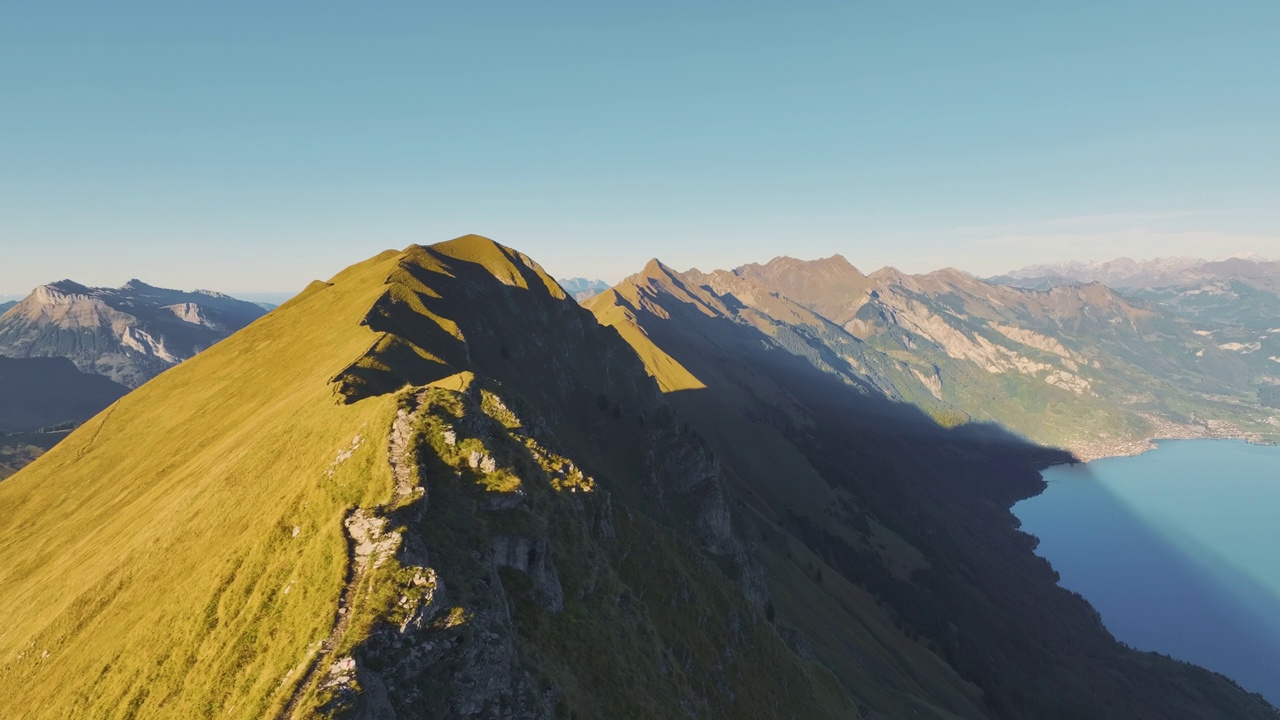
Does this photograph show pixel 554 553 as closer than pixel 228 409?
Yes

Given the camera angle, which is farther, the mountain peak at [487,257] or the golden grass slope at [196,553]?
the mountain peak at [487,257]

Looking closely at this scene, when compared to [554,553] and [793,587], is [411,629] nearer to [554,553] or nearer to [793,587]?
[554,553]

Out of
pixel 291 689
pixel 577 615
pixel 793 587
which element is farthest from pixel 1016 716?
pixel 291 689

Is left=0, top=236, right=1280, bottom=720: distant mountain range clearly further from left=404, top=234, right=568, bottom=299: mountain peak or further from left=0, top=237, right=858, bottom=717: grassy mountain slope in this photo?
left=404, top=234, right=568, bottom=299: mountain peak

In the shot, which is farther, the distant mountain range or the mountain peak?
the mountain peak

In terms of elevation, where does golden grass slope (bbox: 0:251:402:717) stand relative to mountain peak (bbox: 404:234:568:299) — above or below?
below

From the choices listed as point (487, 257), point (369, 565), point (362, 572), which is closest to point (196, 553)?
point (362, 572)

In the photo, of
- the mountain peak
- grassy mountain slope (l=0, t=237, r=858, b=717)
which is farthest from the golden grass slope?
the mountain peak

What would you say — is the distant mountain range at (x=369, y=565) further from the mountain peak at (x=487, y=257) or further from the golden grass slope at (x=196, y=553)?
the mountain peak at (x=487, y=257)

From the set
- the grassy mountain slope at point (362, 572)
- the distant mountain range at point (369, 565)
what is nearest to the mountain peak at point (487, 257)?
the distant mountain range at point (369, 565)
